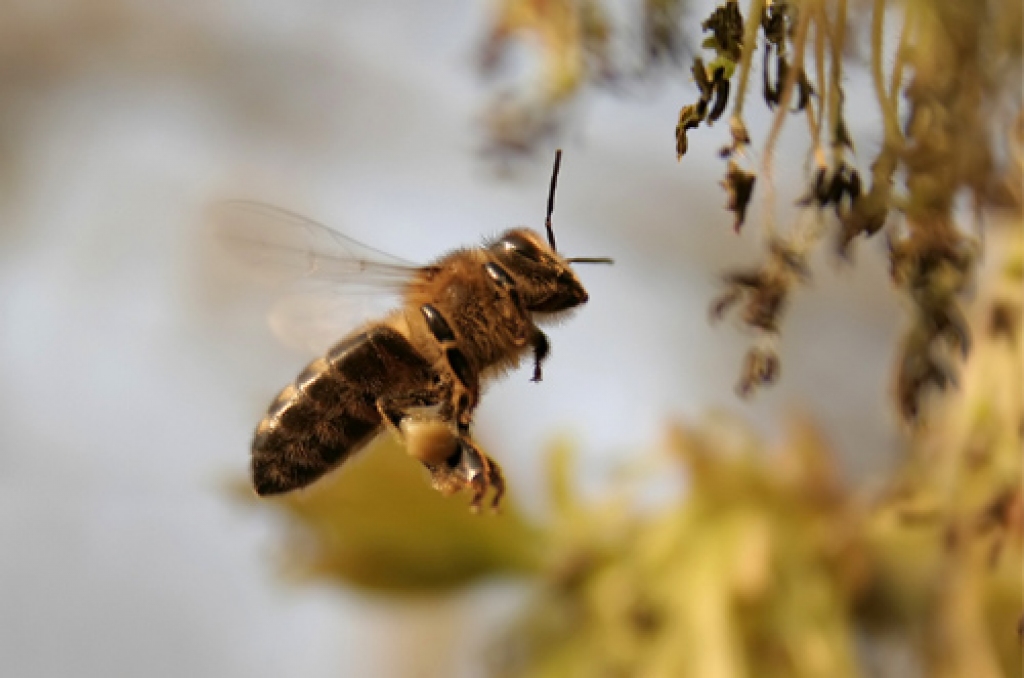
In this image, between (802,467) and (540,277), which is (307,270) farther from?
(802,467)

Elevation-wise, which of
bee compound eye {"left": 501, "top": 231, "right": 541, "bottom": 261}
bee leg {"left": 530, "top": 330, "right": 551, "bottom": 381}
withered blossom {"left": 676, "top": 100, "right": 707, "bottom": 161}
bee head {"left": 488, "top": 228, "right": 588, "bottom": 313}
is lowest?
bee leg {"left": 530, "top": 330, "right": 551, "bottom": 381}

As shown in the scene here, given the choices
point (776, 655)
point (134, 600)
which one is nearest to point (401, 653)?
point (134, 600)

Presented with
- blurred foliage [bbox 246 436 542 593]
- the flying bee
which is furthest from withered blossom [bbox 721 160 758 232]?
blurred foliage [bbox 246 436 542 593]

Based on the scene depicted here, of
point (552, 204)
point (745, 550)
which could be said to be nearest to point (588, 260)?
point (552, 204)

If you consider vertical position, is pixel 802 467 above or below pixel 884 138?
below

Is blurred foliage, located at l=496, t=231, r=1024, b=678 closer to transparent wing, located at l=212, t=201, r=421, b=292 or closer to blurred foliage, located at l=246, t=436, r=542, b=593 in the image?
blurred foliage, located at l=246, t=436, r=542, b=593

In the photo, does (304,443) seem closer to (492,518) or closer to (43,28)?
(492,518)
